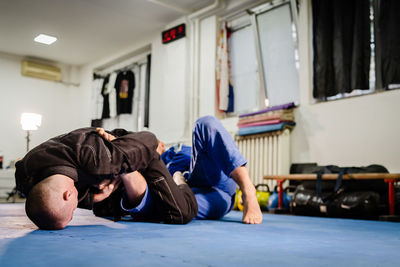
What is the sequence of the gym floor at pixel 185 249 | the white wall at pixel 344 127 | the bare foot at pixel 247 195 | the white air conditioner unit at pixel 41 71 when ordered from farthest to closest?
the white air conditioner unit at pixel 41 71 → the white wall at pixel 344 127 → the bare foot at pixel 247 195 → the gym floor at pixel 185 249

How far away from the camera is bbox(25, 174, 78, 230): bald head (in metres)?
1.31

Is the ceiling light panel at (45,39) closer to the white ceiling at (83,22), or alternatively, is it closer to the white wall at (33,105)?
the white ceiling at (83,22)

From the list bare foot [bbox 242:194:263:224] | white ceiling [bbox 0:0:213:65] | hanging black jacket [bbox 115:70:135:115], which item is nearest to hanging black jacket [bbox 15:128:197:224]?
bare foot [bbox 242:194:263:224]

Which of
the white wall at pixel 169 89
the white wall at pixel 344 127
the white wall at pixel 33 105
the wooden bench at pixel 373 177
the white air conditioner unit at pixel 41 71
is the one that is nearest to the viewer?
the wooden bench at pixel 373 177

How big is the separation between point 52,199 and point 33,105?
24.6ft

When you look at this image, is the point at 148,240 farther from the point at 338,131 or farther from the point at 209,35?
the point at 209,35

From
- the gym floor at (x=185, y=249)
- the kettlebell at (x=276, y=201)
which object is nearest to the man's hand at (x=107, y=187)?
the gym floor at (x=185, y=249)

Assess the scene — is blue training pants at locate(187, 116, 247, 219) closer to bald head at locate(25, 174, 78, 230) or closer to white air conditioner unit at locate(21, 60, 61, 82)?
bald head at locate(25, 174, 78, 230)

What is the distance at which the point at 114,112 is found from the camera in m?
7.50

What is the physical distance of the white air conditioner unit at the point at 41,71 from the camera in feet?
26.1

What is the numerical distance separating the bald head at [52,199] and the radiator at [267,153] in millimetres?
3216

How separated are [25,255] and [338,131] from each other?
3.55 m

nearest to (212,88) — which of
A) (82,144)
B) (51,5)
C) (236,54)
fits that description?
(236,54)

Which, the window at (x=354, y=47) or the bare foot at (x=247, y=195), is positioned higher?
the window at (x=354, y=47)
